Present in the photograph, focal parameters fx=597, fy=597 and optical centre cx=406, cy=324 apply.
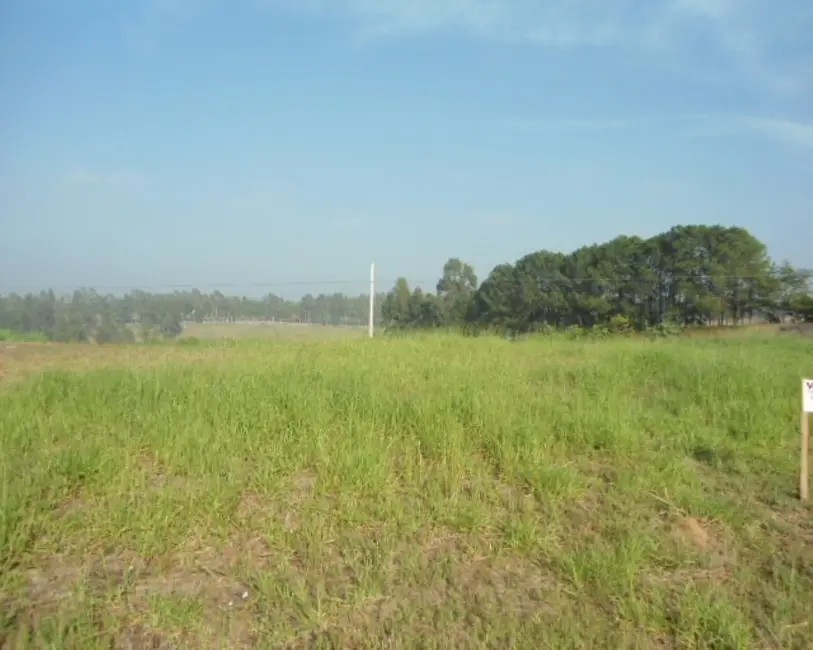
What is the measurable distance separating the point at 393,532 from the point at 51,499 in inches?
67.7

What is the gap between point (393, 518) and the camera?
10.1 ft

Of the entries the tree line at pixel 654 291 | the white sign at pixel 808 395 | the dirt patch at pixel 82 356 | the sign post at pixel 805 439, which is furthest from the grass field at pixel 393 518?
the tree line at pixel 654 291

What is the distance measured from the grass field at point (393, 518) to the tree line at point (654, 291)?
12.0m

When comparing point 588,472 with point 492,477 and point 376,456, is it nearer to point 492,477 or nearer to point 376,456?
point 492,477

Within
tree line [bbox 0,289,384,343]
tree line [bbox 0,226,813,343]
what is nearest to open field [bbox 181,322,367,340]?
tree line [bbox 0,289,384,343]

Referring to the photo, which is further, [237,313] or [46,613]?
[237,313]

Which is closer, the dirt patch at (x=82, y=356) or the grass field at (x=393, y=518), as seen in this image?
the grass field at (x=393, y=518)

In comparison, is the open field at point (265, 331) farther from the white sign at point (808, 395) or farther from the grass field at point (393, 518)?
the white sign at point (808, 395)

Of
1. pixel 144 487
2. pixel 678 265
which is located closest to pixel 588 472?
pixel 144 487

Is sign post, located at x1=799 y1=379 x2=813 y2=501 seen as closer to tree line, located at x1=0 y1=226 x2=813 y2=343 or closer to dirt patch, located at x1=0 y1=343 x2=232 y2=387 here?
dirt patch, located at x1=0 y1=343 x2=232 y2=387

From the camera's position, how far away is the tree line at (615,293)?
1560cm

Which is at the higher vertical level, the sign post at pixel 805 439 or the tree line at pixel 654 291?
the tree line at pixel 654 291

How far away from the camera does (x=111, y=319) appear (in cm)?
1081

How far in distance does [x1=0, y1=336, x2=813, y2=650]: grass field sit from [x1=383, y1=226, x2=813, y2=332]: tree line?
1196 cm
